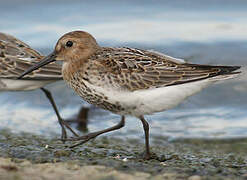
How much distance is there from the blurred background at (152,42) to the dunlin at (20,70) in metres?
1.07

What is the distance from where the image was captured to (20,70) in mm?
6879

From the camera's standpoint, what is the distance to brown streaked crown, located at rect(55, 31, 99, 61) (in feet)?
17.4

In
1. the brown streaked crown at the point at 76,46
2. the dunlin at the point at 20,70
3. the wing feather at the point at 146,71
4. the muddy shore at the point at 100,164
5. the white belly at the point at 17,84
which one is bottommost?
the muddy shore at the point at 100,164

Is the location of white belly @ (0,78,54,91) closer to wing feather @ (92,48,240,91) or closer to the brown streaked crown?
the brown streaked crown

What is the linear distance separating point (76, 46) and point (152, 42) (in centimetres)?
576

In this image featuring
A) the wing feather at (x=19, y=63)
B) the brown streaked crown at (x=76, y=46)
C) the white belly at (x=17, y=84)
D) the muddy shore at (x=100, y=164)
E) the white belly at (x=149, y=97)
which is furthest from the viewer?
the white belly at (x=17, y=84)

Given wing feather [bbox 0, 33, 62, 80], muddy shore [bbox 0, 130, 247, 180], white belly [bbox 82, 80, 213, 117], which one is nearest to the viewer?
muddy shore [bbox 0, 130, 247, 180]

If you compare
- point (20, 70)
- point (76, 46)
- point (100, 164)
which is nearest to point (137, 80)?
point (76, 46)

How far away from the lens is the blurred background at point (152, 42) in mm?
8305

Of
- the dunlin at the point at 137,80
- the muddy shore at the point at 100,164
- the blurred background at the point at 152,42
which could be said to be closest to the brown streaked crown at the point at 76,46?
the dunlin at the point at 137,80

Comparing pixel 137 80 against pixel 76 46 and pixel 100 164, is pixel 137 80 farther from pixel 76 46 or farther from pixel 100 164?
pixel 100 164

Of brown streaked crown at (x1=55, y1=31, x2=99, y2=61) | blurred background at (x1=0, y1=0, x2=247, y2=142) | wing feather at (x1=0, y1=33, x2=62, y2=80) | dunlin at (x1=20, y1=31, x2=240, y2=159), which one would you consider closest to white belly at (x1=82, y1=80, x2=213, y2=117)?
dunlin at (x1=20, y1=31, x2=240, y2=159)

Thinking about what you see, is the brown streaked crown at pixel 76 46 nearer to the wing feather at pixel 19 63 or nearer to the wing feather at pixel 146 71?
the wing feather at pixel 146 71

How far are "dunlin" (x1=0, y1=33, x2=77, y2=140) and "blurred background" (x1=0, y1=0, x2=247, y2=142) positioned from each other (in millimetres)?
1069
